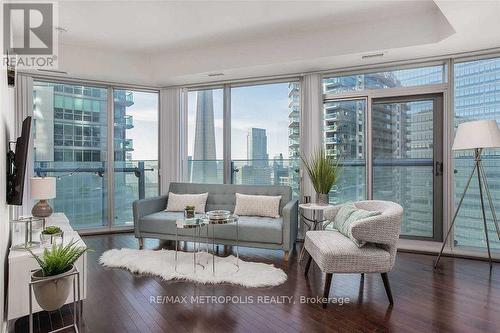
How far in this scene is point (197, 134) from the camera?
5.49 meters

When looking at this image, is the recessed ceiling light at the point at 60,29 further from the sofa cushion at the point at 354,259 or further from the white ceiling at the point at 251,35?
the sofa cushion at the point at 354,259

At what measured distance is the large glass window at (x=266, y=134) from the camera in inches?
190

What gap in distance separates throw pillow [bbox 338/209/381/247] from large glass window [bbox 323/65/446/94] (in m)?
2.22

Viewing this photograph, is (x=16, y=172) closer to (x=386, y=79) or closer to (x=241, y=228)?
(x=241, y=228)

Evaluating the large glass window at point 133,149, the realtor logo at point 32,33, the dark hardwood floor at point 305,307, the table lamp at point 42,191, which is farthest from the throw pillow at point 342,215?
the large glass window at point 133,149

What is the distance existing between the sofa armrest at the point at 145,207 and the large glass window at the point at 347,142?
8.46 ft

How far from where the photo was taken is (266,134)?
5039 mm

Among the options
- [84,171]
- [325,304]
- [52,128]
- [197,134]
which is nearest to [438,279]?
[325,304]

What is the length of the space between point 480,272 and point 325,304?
202cm

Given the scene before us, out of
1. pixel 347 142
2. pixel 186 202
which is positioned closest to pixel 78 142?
pixel 186 202

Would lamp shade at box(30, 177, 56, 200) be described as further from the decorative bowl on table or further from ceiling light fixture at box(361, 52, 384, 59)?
ceiling light fixture at box(361, 52, 384, 59)

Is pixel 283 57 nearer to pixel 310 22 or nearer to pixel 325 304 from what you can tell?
pixel 310 22

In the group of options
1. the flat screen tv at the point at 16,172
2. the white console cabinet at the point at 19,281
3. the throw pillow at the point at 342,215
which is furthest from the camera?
the throw pillow at the point at 342,215

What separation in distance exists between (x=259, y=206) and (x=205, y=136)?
6.21 feet
